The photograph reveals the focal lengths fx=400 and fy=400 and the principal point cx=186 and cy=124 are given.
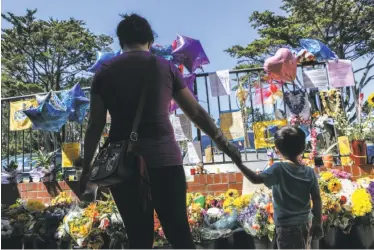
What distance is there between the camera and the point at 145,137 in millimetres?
1584

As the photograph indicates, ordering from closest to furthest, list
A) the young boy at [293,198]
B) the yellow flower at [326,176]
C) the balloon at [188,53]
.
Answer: the young boy at [293,198], the yellow flower at [326,176], the balloon at [188,53]

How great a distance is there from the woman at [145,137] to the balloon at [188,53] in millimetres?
3215

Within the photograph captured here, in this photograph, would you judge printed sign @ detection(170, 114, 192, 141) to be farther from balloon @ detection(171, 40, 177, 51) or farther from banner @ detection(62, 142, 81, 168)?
banner @ detection(62, 142, 81, 168)

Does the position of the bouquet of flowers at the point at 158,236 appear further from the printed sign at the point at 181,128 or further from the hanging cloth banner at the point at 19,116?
the hanging cloth banner at the point at 19,116

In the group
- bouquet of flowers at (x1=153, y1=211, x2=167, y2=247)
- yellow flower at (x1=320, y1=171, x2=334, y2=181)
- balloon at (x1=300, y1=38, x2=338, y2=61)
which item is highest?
balloon at (x1=300, y1=38, x2=338, y2=61)

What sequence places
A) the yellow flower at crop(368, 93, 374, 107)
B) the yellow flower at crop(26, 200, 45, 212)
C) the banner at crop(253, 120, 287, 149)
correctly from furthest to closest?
the banner at crop(253, 120, 287, 149)
the yellow flower at crop(368, 93, 374, 107)
the yellow flower at crop(26, 200, 45, 212)

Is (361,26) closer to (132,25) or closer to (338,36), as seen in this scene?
(338,36)

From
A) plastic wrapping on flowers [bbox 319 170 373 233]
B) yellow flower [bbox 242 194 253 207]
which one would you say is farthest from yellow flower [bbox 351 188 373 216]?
yellow flower [bbox 242 194 253 207]

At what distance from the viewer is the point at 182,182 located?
5.41 ft

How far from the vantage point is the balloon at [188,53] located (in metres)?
4.88

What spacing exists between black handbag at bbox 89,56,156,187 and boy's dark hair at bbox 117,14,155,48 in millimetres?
304

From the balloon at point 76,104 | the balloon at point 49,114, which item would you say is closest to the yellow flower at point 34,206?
the balloon at point 49,114

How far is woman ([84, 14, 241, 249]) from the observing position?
1591mm

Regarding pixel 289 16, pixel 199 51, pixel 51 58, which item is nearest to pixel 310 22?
pixel 289 16
